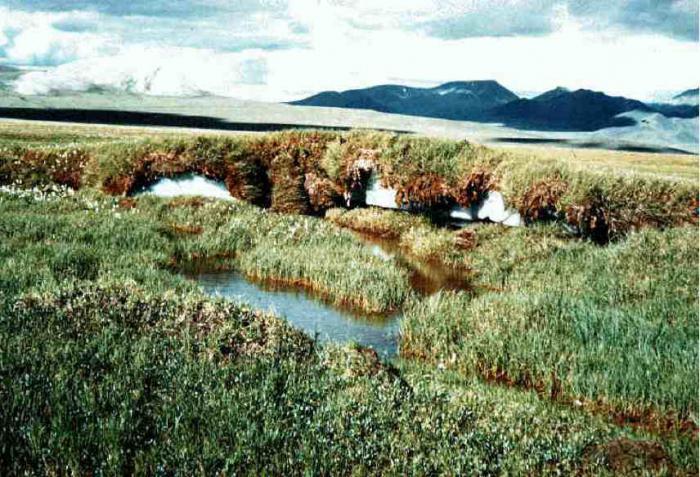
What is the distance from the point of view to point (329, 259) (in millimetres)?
16172

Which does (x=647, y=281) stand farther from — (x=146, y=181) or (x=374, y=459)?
(x=146, y=181)

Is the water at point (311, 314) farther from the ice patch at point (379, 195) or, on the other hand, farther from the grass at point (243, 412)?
the ice patch at point (379, 195)

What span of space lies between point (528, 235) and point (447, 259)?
229 cm

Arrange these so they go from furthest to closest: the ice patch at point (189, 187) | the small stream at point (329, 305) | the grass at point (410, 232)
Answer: the ice patch at point (189, 187), the grass at point (410, 232), the small stream at point (329, 305)

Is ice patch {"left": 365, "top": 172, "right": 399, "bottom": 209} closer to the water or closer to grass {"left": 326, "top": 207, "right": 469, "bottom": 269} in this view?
grass {"left": 326, "top": 207, "right": 469, "bottom": 269}

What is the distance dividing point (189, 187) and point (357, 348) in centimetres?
1587

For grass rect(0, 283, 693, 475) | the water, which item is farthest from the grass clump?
grass rect(0, 283, 693, 475)

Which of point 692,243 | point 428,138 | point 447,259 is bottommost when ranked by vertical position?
point 447,259

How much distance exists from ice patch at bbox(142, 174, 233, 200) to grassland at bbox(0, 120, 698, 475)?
9.54 feet

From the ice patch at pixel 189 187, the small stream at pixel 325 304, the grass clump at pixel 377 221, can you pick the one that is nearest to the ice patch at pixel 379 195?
the grass clump at pixel 377 221

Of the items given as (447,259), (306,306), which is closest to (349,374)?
(306,306)

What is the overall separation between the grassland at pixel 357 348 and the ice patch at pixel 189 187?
9.54 feet

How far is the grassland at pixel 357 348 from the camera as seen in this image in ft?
21.0

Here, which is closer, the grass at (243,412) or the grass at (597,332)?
the grass at (243,412)
